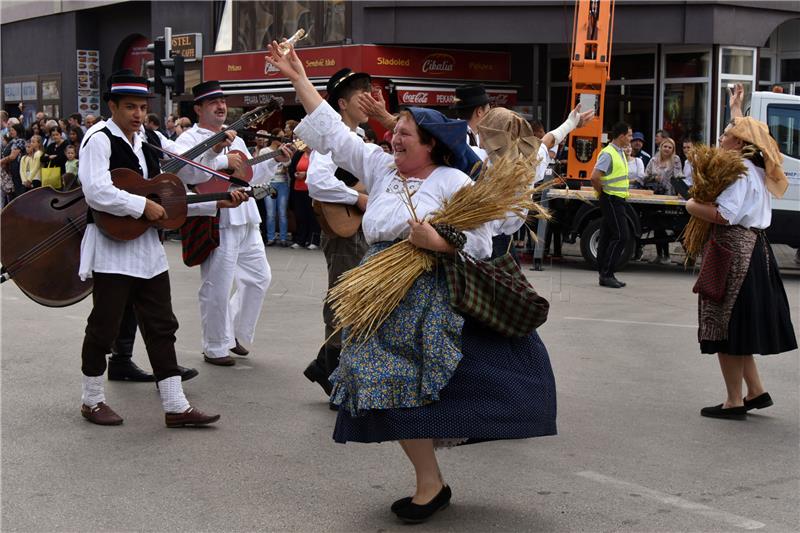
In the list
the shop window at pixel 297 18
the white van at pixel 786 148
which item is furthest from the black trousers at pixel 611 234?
Answer: the shop window at pixel 297 18

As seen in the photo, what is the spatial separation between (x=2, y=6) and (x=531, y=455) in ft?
114

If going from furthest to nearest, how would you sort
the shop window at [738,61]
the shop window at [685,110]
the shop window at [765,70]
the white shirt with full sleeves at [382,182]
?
1. the shop window at [765,70]
2. the shop window at [685,110]
3. the shop window at [738,61]
4. the white shirt with full sleeves at [382,182]

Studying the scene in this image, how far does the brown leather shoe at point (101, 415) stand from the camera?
646 centimetres

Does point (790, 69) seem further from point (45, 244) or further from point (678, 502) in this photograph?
point (678, 502)

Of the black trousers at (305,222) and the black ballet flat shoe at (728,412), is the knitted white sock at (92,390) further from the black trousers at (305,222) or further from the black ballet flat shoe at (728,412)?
the black trousers at (305,222)

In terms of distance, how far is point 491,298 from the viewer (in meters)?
4.66

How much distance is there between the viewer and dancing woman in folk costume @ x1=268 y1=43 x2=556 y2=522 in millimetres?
4590

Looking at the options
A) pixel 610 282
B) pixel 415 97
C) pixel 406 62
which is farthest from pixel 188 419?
pixel 406 62

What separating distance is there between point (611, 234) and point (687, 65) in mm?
8935

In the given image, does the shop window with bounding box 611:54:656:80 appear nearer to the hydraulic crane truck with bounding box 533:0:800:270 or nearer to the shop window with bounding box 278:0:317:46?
the hydraulic crane truck with bounding box 533:0:800:270

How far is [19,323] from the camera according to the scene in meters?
10.0

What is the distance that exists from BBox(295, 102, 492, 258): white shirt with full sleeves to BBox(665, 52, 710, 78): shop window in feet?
57.6

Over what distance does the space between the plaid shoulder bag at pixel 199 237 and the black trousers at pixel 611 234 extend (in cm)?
672

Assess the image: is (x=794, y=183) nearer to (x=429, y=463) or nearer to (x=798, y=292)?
(x=798, y=292)
